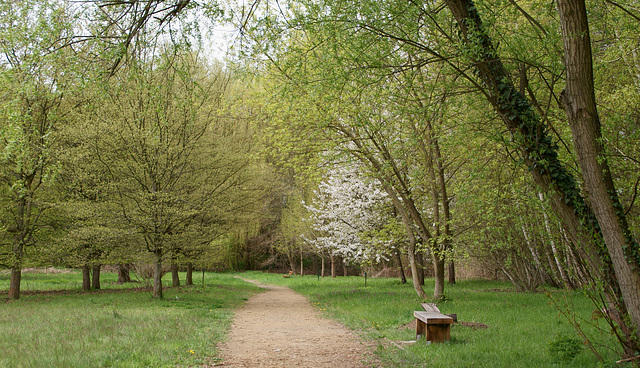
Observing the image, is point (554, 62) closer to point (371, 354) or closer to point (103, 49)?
point (371, 354)

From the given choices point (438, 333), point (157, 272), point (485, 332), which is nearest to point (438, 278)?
point (485, 332)

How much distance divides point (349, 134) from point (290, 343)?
7.44m

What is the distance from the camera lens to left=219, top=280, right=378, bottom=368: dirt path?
19.9ft

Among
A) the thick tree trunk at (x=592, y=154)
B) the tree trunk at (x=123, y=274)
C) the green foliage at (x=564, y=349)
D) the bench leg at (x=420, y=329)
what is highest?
the thick tree trunk at (x=592, y=154)

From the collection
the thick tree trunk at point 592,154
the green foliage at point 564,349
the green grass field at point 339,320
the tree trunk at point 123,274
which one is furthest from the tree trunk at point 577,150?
the tree trunk at point 123,274

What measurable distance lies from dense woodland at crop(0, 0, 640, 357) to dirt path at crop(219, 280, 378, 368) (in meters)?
3.29

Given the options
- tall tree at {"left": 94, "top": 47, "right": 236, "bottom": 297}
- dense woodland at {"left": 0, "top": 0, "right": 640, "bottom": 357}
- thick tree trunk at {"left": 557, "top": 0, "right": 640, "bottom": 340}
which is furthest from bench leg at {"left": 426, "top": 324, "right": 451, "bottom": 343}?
tall tree at {"left": 94, "top": 47, "right": 236, "bottom": 297}

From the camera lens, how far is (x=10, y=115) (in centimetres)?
466

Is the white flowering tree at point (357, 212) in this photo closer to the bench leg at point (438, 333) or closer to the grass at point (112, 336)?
the grass at point (112, 336)

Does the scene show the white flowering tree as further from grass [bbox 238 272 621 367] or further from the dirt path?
the dirt path

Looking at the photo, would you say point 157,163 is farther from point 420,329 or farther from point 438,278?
point 420,329

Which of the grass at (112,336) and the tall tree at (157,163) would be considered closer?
the grass at (112,336)

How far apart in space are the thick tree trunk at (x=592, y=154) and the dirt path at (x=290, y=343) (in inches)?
127

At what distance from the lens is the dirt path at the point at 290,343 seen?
6.07 metres
